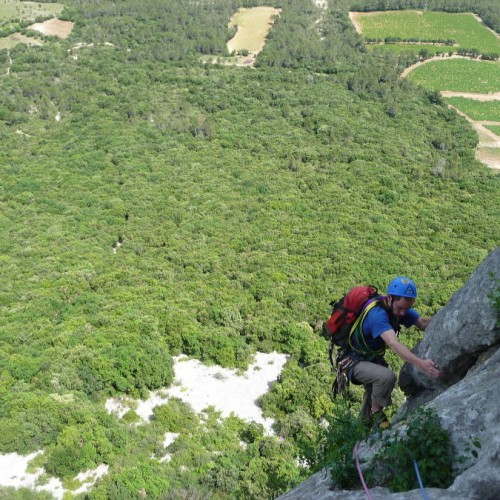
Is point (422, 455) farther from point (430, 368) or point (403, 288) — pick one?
point (403, 288)

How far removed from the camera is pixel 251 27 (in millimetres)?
131125

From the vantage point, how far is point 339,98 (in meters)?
93.9

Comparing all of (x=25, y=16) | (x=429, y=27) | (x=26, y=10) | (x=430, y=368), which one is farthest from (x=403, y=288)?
(x=26, y=10)

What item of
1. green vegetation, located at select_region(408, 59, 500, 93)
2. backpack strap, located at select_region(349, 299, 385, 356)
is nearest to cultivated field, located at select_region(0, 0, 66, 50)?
green vegetation, located at select_region(408, 59, 500, 93)

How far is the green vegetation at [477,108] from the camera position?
301ft

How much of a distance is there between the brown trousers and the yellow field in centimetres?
11900

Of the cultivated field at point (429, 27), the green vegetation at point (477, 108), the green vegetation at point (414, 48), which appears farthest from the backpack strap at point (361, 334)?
the cultivated field at point (429, 27)

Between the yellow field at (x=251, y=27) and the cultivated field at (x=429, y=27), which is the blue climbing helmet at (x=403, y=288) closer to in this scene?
the yellow field at (x=251, y=27)

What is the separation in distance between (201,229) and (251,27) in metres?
96.7

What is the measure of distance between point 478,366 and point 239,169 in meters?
61.0

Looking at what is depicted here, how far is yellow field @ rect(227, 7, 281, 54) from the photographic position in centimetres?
12100

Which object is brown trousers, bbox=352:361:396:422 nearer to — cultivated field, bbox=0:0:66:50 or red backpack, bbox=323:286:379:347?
red backpack, bbox=323:286:379:347

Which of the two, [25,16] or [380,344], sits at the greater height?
[380,344]

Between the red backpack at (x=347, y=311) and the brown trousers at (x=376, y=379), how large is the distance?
0.53 meters
